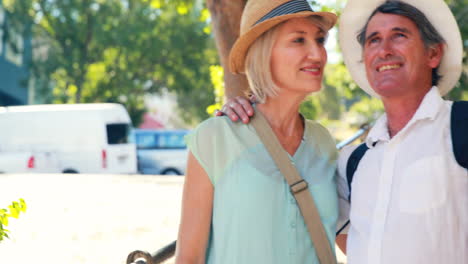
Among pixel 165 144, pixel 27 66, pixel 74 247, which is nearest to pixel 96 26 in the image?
pixel 27 66

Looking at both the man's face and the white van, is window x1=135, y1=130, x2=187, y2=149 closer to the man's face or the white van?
the white van

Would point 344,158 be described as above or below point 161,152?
above

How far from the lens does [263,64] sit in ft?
8.84

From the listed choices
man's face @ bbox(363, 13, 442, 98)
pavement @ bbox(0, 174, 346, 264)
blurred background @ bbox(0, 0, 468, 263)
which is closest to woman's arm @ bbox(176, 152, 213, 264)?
man's face @ bbox(363, 13, 442, 98)

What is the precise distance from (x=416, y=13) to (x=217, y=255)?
4.20ft

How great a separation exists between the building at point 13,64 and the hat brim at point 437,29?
2839cm

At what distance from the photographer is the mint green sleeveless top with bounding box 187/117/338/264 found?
2453 mm

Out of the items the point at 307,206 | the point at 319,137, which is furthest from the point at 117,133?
the point at 307,206

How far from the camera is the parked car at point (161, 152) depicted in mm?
21906

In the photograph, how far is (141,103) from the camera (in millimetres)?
33031

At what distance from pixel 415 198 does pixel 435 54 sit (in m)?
0.69

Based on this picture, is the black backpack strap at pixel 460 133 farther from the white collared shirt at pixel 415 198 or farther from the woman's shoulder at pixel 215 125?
the woman's shoulder at pixel 215 125

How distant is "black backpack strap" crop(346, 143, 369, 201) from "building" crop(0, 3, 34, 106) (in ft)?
94.4

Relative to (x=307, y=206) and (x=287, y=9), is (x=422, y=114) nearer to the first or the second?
(x=307, y=206)
